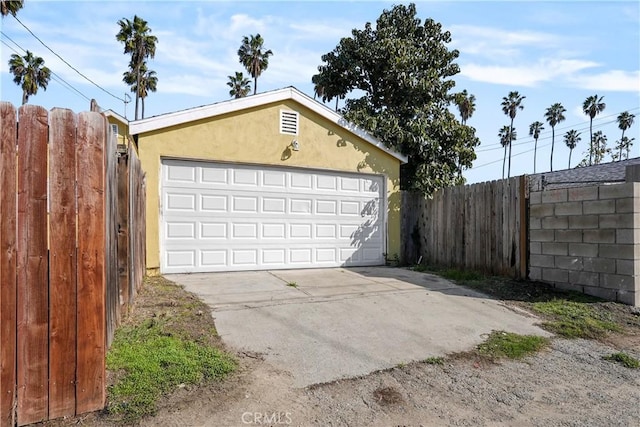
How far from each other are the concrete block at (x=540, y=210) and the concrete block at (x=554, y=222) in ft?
0.28

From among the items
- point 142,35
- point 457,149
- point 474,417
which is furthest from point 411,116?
point 142,35

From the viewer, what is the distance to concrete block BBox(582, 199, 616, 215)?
18.4ft

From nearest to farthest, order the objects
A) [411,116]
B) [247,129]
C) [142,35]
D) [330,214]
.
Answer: [247,129] < [330,214] < [411,116] < [142,35]

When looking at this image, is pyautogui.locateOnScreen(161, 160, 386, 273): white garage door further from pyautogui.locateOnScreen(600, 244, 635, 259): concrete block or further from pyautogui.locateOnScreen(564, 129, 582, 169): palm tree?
pyautogui.locateOnScreen(564, 129, 582, 169): palm tree

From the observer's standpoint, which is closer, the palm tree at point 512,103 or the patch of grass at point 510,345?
the patch of grass at point 510,345

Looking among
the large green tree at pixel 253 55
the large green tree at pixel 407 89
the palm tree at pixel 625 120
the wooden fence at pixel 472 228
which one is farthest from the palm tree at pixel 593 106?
the wooden fence at pixel 472 228

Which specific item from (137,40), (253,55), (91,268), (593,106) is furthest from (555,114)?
(91,268)

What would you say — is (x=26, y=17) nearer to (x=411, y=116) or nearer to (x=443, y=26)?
(x=411, y=116)

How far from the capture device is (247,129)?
26.8ft

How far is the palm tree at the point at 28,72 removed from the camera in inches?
902

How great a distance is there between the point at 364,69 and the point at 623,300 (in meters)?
9.59

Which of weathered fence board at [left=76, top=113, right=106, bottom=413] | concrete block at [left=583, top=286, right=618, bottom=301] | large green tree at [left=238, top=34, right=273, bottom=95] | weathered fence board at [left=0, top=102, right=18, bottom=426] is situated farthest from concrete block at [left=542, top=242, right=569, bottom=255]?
large green tree at [left=238, top=34, right=273, bottom=95]

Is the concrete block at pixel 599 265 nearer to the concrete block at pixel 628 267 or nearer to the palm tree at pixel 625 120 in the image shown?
the concrete block at pixel 628 267

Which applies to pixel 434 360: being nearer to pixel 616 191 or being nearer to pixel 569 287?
pixel 569 287
